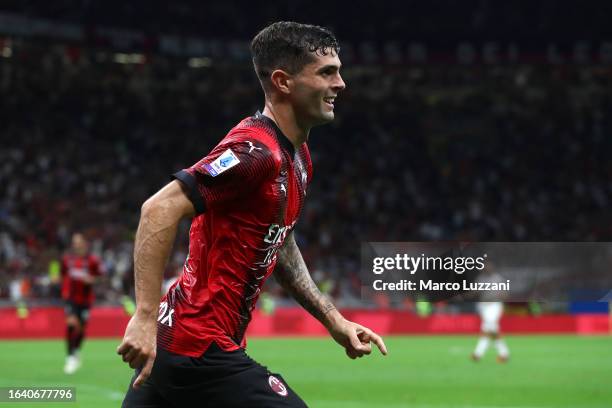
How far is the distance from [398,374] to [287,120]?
13.8 metres

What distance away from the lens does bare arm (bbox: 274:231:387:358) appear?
496 centimetres

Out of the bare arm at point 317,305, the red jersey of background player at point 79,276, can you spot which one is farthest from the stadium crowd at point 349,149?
the bare arm at point 317,305

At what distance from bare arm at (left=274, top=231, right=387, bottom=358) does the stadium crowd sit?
24781 mm

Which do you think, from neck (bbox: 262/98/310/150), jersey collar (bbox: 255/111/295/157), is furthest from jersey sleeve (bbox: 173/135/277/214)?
neck (bbox: 262/98/310/150)

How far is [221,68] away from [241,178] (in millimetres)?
39559

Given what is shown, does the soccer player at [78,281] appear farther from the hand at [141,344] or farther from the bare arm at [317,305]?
the hand at [141,344]

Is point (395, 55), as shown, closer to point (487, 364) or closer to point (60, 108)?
point (60, 108)

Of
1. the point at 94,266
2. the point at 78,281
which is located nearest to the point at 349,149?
the point at 78,281

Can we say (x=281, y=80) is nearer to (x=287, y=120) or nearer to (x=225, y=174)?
(x=287, y=120)

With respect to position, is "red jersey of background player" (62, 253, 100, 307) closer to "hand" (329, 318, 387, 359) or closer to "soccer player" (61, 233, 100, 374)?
"soccer player" (61, 233, 100, 374)

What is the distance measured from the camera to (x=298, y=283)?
198 inches

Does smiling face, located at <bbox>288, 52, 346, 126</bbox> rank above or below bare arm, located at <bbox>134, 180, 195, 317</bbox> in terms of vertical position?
above

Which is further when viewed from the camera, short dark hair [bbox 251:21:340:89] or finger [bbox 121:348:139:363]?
short dark hair [bbox 251:21:340:89]

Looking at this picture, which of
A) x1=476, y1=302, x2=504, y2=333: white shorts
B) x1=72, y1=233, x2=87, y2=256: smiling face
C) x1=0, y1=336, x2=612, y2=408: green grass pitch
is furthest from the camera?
x1=476, y1=302, x2=504, y2=333: white shorts
